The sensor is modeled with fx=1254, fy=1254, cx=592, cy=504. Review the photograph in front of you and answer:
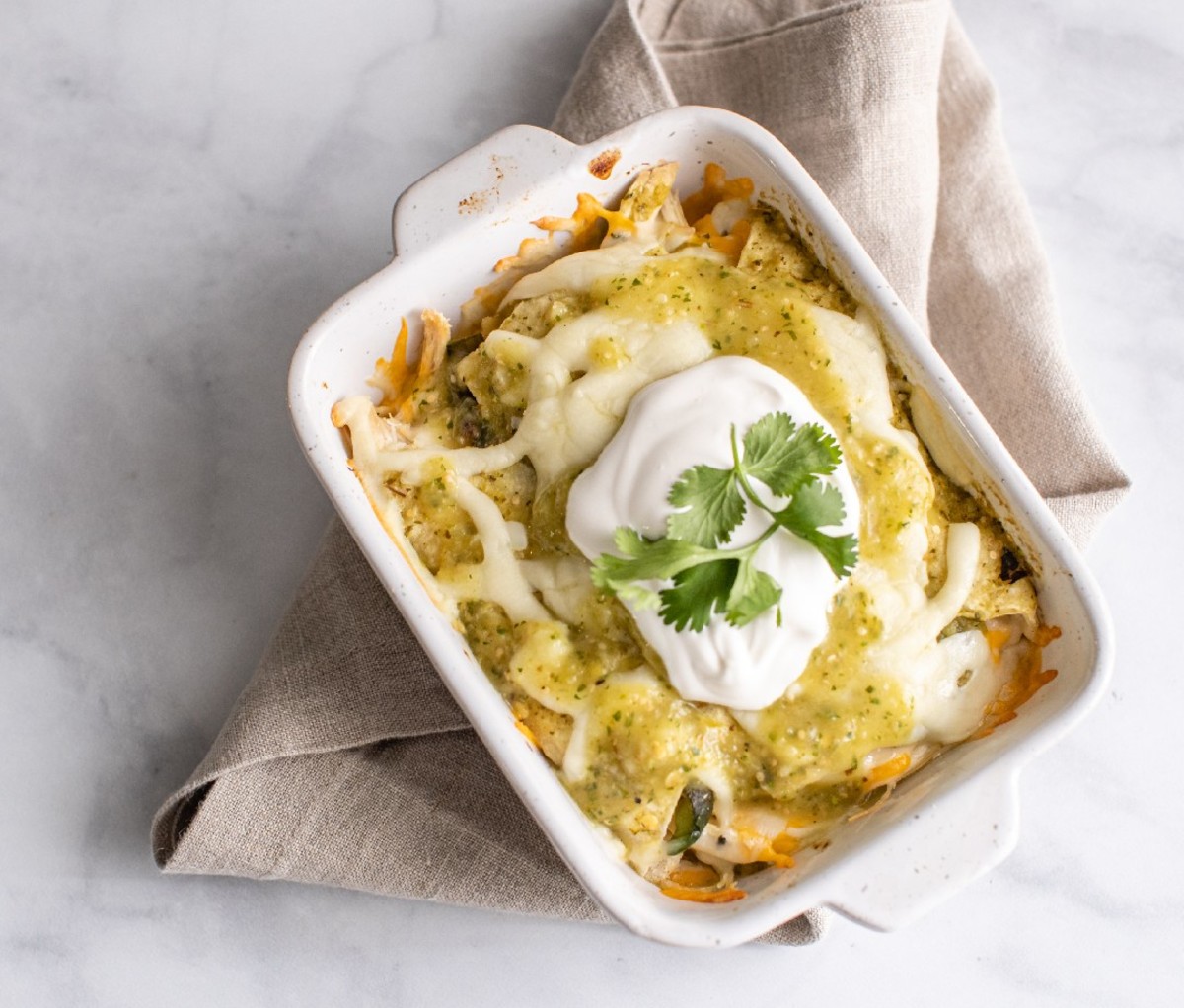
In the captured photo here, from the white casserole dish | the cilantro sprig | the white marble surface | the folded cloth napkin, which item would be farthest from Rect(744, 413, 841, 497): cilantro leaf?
the white marble surface

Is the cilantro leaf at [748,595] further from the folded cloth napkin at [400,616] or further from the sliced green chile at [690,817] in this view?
the folded cloth napkin at [400,616]

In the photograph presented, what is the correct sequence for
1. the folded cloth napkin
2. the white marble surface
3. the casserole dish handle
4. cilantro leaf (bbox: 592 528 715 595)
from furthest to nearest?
the white marble surface
the folded cloth napkin
the casserole dish handle
cilantro leaf (bbox: 592 528 715 595)

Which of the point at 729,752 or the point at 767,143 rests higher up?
the point at 767,143

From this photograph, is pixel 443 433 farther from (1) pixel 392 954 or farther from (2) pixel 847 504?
(1) pixel 392 954

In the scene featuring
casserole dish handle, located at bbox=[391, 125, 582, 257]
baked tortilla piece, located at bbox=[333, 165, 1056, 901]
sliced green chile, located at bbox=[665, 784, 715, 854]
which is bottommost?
sliced green chile, located at bbox=[665, 784, 715, 854]

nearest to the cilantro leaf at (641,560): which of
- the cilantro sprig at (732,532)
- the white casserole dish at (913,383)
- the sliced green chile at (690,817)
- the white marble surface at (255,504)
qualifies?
the cilantro sprig at (732,532)

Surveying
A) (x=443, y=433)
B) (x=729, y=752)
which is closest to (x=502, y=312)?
(x=443, y=433)

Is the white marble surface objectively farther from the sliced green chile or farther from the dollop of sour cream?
the dollop of sour cream
